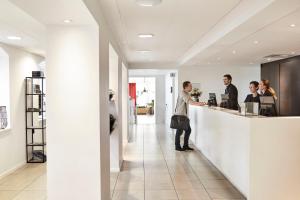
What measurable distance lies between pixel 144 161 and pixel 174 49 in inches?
102

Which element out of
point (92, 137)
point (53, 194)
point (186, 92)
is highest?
point (186, 92)

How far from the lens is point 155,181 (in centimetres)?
462

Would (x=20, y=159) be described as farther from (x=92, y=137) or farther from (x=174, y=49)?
(x=174, y=49)

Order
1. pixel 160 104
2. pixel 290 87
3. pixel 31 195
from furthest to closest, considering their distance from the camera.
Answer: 1. pixel 160 104
2. pixel 290 87
3. pixel 31 195

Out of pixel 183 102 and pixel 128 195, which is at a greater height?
pixel 183 102

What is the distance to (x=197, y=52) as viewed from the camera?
6.25m

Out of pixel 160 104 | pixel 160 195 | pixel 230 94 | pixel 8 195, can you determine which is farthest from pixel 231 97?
pixel 160 104

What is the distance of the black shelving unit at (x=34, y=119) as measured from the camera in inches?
234

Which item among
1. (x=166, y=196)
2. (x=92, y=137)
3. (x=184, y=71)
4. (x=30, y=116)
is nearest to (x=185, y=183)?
(x=166, y=196)

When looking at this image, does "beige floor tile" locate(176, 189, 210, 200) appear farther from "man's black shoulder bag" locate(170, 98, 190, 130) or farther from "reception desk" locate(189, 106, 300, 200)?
"man's black shoulder bag" locate(170, 98, 190, 130)

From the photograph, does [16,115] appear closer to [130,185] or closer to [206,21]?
[130,185]

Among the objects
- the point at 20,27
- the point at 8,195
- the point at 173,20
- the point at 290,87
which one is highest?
the point at 173,20

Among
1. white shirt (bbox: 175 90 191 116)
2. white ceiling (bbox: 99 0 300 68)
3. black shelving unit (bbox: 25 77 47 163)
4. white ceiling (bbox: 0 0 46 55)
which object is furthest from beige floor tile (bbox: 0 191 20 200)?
white shirt (bbox: 175 90 191 116)

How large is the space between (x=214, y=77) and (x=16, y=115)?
6.44m
